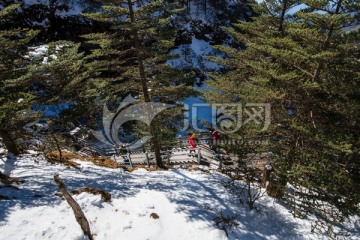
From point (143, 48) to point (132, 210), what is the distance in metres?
6.64

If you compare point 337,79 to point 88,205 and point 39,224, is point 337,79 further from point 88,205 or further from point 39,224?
point 39,224

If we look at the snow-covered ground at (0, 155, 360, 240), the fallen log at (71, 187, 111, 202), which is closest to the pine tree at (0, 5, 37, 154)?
the snow-covered ground at (0, 155, 360, 240)

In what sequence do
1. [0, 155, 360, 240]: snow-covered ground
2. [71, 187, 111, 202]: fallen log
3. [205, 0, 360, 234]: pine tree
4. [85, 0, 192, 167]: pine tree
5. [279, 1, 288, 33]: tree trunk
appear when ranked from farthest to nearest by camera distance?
1. [279, 1, 288, 33]: tree trunk
2. [85, 0, 192, 167]: pine tree
3. [71, 187, 111, 202]: fallen log
4. [205, 0, 360, 234]: pine tree
5. [0, 155, 360, 240]: snow-covered ground

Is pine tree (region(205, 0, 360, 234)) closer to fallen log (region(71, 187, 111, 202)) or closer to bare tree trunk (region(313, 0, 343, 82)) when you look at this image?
bare tree trunk (region(313, 0, 343, 82))

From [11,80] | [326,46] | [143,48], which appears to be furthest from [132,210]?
[326,46]

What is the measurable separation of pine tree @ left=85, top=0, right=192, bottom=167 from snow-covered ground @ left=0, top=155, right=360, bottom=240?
290 cm

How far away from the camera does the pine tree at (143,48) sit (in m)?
10.3

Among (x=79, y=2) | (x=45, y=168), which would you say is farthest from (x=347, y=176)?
(x=79, y=2)

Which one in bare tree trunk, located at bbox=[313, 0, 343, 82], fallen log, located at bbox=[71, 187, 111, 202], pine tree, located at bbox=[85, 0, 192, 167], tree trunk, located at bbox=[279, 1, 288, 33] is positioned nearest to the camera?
bare tree trunk, located at bbox=[313, 0, 343, 82]

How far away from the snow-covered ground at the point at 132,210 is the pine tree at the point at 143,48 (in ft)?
9.50

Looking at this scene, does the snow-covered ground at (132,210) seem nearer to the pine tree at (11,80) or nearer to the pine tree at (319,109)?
the pine tree at (319,109)

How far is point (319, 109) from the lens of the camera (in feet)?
28.7

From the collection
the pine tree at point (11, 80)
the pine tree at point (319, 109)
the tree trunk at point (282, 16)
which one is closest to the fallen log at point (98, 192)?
the pine tree at point (11, 80)

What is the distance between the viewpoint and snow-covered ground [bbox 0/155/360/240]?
6.78m
